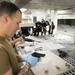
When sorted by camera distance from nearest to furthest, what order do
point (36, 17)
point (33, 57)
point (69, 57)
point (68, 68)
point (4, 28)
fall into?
point (4, 28)
point (33, 57)
point (68, 68)
point (69, 57)
point (36, 17)

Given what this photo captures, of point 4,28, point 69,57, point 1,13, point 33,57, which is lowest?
point 69,57

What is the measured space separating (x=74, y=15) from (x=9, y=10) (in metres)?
3.79

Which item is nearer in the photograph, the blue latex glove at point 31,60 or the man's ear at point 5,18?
the man's ear at point 5,18

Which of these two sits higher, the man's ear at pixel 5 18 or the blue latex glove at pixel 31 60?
the man's ear at pixel 5 18

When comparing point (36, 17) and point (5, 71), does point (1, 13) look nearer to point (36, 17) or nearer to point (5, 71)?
point (5, 71)

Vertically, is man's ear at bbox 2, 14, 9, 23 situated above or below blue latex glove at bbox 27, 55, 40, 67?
above

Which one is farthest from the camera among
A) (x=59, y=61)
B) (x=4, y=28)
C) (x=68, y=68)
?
(x=59, y=61)

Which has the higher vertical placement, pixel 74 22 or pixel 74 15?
pixel 74 15

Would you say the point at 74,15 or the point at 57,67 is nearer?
the point at 57,67

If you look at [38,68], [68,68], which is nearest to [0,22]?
[38,68]

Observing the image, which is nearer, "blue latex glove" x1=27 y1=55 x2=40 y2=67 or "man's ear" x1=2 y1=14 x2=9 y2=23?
"man's ear" x1=2 y1=14 x2=9 y2=23

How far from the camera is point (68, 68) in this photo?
3.98ft

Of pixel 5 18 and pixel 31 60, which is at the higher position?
pixel 5 18

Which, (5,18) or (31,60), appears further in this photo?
(31,60)
